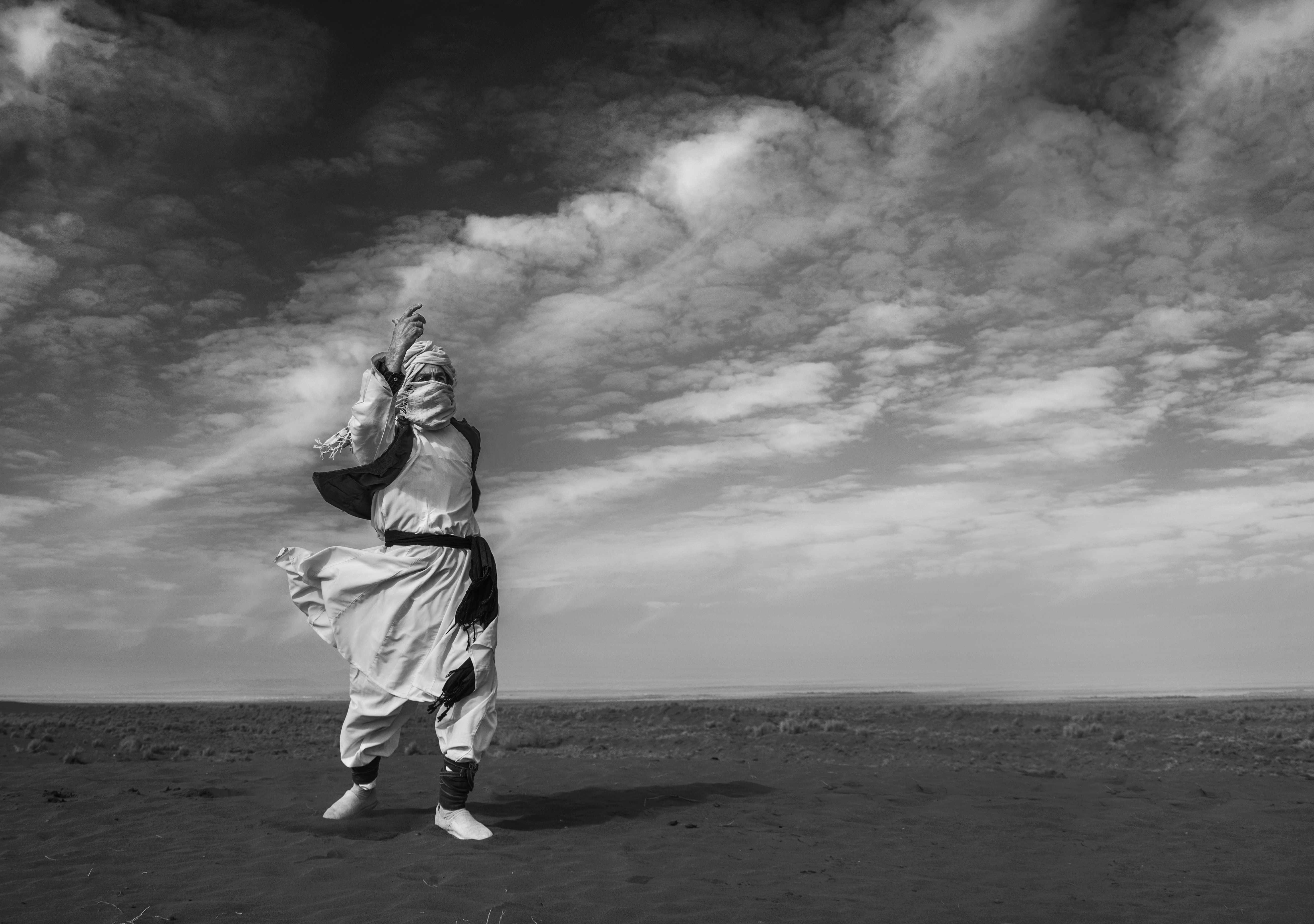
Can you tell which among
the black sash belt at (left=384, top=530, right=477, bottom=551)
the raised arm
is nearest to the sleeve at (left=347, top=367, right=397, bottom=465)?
the raised arm

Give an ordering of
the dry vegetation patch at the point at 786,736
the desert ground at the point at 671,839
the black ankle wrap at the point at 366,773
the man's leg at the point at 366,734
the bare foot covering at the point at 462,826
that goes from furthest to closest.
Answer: the dry vegetation patch at the point at 786,736 → the black ankle wrap at the point at 366,773 → the man's leg at the point at 366,734 → the bare foot covering at the point at 462,826 → the desert ground at the point at 671,839

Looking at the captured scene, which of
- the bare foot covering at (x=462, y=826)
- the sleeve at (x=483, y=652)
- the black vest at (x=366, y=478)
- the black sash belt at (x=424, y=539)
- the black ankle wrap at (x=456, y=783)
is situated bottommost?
the bare foot covering at (x=462, y=826)

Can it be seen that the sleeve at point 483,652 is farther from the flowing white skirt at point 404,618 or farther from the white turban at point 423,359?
the white turban at point 423,359

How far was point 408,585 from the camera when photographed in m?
7.14

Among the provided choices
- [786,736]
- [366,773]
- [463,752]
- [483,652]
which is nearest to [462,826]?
[463,752]

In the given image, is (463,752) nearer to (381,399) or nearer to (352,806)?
(352,806)

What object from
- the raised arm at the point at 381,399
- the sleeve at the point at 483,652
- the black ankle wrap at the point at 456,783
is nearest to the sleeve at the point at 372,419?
the raised arm at the point at 381,399

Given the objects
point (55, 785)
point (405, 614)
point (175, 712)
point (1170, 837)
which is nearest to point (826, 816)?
point (1170, 837)

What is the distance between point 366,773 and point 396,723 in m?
0.53

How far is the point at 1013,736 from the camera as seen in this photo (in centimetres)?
1933

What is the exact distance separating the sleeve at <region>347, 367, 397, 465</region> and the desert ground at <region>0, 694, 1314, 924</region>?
2.90 m

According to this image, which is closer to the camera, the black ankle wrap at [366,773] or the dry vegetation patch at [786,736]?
the black ankle wrap at [366,773]

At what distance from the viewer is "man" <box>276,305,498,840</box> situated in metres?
6.91

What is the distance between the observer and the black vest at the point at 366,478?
7191 millimetres
